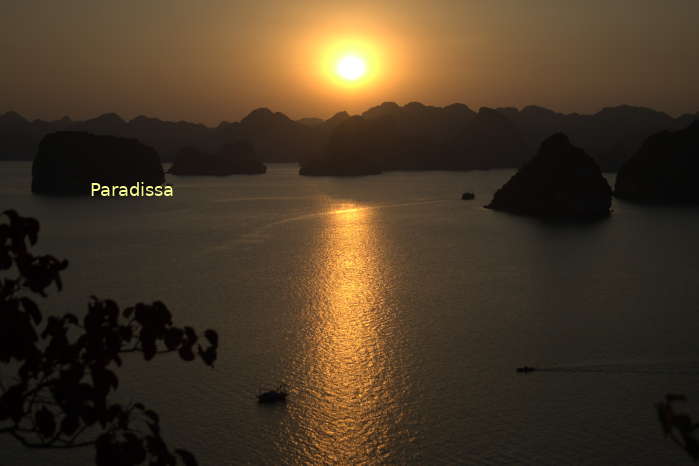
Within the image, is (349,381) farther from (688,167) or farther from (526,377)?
(688,167)

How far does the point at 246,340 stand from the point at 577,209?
408 ft

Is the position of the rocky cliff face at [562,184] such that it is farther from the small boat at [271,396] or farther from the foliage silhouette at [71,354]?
the foliage silhouette at [71,354]

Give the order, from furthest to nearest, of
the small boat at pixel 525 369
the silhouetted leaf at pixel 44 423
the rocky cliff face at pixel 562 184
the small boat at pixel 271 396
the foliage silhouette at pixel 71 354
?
the rocky cliff face at pixel 562 184 → the small boat at pixel 525 369 → the small boat at pixel 271 396 → the silhouetted leaf at pixel 44 423 → the foliage silhouette at pixel 71 354

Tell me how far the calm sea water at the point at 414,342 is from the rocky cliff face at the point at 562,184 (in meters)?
31.6

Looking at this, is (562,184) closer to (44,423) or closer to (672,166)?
(672,166)

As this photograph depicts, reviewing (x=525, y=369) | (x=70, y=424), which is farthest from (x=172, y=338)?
(x=525, y=369)

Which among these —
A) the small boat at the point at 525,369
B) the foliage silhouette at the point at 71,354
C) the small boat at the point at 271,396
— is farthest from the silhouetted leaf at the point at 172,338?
the small boat at the point at 525,369

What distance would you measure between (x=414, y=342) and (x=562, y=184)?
384ft

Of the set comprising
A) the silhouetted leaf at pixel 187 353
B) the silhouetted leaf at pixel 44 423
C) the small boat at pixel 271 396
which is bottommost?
the small boat at pixel 271 396

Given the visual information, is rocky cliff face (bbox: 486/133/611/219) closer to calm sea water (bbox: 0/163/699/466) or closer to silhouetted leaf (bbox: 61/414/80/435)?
calm sea water (bbox: 0/163/699/466)

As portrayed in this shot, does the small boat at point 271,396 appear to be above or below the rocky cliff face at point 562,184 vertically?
below

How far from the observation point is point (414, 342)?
182 ft

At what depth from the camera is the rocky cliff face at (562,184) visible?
156750 mm

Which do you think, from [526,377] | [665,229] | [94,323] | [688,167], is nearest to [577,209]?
[665,229]
